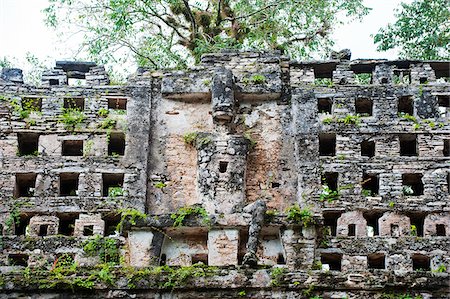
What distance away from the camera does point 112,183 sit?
20.5m

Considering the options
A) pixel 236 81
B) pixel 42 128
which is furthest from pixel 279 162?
pixel 42 128

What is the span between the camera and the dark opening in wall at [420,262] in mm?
19077

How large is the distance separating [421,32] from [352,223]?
774 cm

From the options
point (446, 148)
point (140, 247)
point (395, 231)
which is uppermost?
point (446, 148)

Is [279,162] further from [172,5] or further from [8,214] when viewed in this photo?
[172,5]

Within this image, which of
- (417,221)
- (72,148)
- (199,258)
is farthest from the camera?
(72,148)

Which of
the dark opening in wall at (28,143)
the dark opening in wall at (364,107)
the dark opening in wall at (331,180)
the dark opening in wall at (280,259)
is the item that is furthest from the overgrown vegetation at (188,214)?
the dark opening in wall at (364,107)

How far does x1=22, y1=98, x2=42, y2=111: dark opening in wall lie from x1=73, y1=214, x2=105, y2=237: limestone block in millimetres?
3141

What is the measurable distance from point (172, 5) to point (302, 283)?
41.1 feet

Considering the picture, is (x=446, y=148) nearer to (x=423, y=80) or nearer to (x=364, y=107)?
(x=423, y=80)

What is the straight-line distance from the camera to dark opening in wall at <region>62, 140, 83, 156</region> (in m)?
20.7

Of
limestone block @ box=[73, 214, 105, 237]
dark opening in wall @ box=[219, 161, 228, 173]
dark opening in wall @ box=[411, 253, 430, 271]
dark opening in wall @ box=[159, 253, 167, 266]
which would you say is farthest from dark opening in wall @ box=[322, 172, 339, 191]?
limestone block @ box=[73, 214, 105, 237]

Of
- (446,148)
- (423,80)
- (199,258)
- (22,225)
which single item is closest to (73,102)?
(22,225)

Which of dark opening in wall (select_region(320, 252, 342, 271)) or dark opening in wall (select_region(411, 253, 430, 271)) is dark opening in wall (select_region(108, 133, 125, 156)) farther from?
dark opening in wall (select_region(411, 253, 430, 271))
